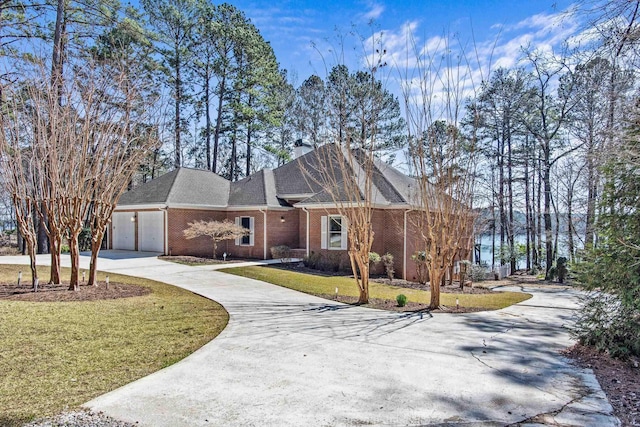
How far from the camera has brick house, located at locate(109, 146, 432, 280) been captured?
18156mm

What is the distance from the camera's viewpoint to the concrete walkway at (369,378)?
12.6ft

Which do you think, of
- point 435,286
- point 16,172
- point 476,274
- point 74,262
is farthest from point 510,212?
point 16,172

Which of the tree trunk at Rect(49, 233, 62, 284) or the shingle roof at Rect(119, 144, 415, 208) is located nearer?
the tree trunk at Rect(49, 233, 62, 284)

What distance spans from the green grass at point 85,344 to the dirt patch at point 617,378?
531 cm

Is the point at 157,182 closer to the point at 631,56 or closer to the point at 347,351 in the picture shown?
the point at 347,351

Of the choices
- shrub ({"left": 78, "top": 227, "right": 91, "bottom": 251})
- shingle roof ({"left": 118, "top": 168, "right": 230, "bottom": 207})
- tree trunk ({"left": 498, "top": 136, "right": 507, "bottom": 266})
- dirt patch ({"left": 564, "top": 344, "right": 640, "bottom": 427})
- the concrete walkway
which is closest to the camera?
the concrete walkway

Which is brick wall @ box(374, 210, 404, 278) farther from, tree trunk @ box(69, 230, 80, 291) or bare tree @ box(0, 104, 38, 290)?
bare tree @ box(0, 104, 38, 290)

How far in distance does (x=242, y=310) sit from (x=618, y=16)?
26.6 ft

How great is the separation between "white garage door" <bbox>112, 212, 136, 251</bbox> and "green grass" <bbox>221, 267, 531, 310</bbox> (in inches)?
381

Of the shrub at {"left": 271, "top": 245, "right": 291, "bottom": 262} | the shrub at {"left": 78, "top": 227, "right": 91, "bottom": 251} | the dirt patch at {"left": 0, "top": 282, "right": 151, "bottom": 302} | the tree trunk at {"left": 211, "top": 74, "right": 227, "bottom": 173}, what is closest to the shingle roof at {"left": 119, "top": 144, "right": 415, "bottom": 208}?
the shrub at {"left": 271, "top": 245, "right": 291, "bottom": 262}

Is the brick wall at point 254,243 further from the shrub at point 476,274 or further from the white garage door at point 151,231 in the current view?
the shrub at point 476,274

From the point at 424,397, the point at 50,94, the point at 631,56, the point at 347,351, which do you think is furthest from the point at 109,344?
the point at 631,56

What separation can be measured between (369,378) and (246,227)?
1773cm

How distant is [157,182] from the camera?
76.1ft
